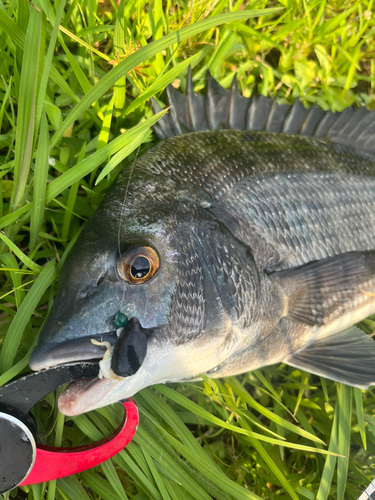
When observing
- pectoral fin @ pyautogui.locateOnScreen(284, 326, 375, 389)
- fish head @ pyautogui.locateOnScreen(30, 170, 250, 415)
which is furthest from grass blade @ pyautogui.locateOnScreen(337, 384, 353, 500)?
fish head @ pyautogui.locateOnScreen(30, 170, 250, 415)

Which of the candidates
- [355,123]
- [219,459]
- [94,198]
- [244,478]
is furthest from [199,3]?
[244,478]

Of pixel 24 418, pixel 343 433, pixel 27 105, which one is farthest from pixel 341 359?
pixel 27 105

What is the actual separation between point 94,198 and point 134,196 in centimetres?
47

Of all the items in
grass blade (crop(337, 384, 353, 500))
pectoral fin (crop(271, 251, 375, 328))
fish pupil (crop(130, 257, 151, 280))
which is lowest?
grass blade (crop(337, 384, 353, 500))

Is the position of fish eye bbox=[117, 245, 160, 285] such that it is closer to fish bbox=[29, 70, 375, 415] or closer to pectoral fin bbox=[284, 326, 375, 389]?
fish bbox=[29, 70, 375, 415]

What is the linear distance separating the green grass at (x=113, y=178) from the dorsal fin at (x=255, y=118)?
0.16 meters

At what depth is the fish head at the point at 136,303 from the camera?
4.27ft

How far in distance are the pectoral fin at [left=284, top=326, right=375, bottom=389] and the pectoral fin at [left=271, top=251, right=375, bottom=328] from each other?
7.0 inches

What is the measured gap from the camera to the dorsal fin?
2.03 metres

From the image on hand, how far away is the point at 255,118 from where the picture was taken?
2160 mm

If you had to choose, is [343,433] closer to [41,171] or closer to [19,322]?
[19,322]

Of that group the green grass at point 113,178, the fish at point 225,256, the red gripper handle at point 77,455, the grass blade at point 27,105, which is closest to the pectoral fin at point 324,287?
the fish at point 225,256

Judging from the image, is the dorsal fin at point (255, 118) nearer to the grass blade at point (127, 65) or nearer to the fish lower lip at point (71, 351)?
the grass blade at point (127, 65)

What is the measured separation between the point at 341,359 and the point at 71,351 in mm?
1442
